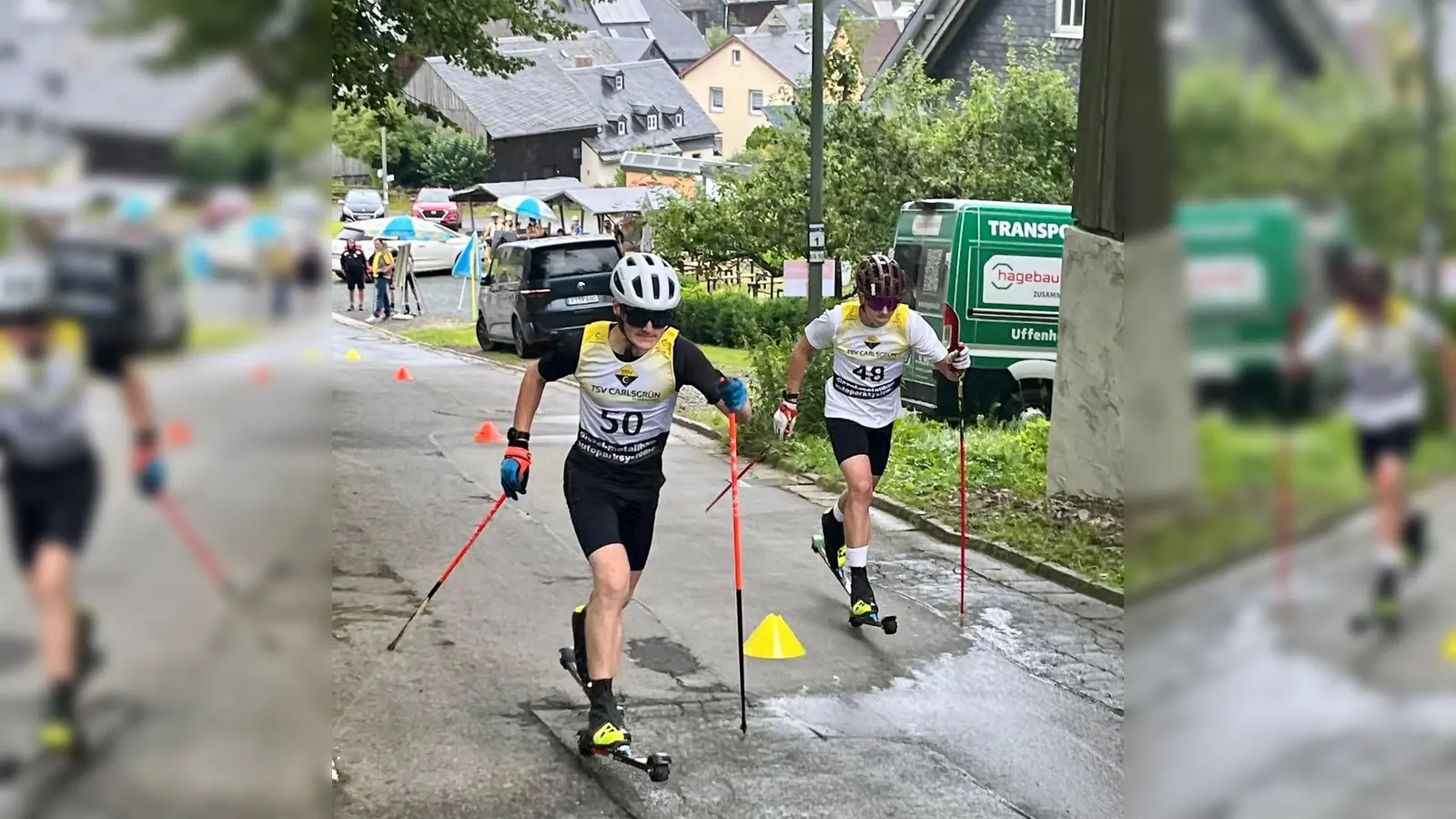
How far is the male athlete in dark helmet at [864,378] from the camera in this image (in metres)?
8.90

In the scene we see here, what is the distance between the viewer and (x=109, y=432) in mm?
1787

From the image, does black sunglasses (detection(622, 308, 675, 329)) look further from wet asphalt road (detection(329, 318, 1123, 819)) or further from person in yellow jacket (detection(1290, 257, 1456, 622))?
person in yellow jacket (detection(1290, 257, 1456, 622))

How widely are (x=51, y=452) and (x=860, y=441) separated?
7.47 metres

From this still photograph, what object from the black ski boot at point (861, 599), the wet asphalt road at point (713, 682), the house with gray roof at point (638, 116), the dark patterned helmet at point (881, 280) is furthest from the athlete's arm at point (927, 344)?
the house with gray roof at point (638, 116)

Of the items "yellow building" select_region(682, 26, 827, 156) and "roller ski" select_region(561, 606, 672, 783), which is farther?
"yellow building" select_region(682, 26, 827, 156)

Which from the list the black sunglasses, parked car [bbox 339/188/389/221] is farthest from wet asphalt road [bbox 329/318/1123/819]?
parked car [bbox 339/188/389/221]

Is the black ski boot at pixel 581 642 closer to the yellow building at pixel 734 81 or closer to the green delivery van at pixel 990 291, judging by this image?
the green delivery van at pixel 990 291

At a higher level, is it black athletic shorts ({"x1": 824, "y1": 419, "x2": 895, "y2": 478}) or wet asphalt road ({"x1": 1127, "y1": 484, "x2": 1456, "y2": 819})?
wet asphalt road ({"x1": 1127, "y1": 484, "x2": 1456, "y2": 819})

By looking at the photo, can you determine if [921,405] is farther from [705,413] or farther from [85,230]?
[85,230]

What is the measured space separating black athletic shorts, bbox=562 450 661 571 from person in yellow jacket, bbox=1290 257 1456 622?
16.5 ft

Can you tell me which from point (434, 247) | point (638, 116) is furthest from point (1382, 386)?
point (638, 116)

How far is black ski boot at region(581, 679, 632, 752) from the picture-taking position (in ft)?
20.6

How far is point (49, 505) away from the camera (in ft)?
5.63

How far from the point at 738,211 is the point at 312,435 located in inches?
985
